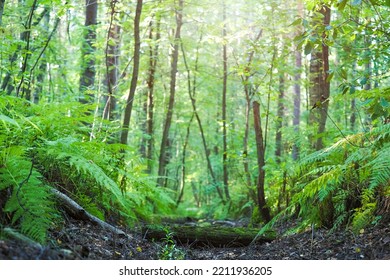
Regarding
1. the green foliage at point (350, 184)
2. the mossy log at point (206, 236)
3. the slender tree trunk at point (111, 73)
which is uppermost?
the slender tree trunk at point (111, 73)

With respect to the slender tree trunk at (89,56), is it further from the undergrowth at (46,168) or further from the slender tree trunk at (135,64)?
the undergrowth at (46,168)

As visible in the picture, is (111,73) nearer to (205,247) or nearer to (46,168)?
(46,168)

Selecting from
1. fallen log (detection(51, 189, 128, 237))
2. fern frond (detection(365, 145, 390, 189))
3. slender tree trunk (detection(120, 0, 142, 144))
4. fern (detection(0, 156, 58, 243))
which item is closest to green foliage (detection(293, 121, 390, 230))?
fern frond (detection(365, 145, 390, 189))

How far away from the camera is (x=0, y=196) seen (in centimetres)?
302

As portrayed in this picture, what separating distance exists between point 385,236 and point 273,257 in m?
0.95

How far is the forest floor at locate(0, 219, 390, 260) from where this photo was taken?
262cm

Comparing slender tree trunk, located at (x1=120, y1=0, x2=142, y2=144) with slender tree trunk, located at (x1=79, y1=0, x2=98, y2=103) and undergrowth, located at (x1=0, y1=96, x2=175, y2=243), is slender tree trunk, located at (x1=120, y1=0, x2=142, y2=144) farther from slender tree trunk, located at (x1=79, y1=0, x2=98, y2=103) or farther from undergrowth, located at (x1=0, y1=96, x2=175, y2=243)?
slender tree trunk, located at (x1=79, y1=0, x2=98, y2=103)

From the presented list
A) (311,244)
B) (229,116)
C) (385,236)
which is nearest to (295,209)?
(311,244)

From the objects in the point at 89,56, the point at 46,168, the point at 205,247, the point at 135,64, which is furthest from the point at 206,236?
the point at 89,56

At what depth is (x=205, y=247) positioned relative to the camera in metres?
4.41

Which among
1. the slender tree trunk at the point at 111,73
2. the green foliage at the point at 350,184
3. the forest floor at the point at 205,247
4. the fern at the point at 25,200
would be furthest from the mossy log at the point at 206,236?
the slender tree trunk at the point at 111,73

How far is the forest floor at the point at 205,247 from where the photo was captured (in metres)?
2.62
